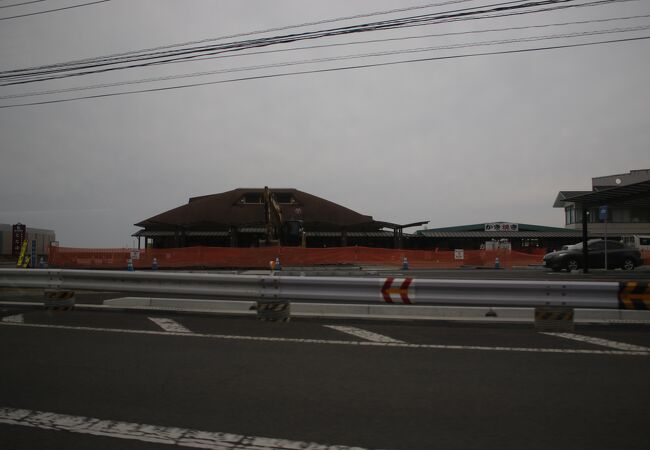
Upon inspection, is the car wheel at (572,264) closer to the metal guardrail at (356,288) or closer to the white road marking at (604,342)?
the metal guardrail at (356,288)

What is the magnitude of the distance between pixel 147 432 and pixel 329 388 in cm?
157

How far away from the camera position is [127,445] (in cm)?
288

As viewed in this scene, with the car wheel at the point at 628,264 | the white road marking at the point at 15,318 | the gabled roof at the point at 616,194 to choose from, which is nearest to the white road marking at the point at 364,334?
the white road marking at the point at 15,318

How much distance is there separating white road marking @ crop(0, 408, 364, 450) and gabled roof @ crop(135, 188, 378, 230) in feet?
124

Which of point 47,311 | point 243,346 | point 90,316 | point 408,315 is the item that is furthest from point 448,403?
point 47,311

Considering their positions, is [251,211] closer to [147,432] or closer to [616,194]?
[616,194]

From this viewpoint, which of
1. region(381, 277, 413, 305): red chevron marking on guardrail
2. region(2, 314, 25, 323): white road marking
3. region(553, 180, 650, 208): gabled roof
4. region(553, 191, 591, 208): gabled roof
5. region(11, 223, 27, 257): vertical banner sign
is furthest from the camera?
region(553, 191, 591, 208): gabled roof

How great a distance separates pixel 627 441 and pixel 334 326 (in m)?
4.46

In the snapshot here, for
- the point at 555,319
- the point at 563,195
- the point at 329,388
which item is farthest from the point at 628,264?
the point at 563,195

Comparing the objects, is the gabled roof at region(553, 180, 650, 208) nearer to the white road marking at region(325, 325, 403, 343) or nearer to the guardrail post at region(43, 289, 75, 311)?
the white road marking at region(325, 325, 403, 343)

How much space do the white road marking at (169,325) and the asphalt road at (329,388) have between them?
23cm

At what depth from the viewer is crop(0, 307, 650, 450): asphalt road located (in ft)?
9.86

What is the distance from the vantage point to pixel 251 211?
4494 cm

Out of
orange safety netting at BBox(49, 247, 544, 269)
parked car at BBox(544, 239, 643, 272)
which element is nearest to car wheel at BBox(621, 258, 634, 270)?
parked car at BBox(544, 239, 643, 272)
